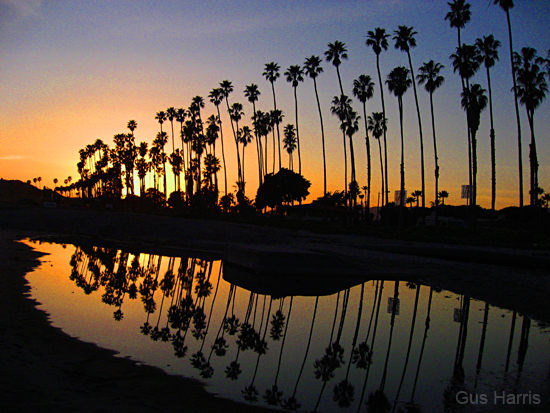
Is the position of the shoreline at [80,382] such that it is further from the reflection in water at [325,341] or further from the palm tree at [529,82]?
the palm tree at [529,82]

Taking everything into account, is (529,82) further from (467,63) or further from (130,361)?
(130,361)

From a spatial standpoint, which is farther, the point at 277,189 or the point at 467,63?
the point at 277,189

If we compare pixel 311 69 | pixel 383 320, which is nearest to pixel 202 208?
pixel 311 69

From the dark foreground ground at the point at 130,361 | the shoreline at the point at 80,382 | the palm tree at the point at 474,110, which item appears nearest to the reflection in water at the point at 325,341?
→ the shoreline at the point at 80,382

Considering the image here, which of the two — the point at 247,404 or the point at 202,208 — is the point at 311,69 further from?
the point at 247,404

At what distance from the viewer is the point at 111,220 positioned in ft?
157

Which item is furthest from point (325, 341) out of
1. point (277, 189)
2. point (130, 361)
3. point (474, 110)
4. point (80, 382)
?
point (277, 189)

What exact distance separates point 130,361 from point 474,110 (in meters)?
54.2

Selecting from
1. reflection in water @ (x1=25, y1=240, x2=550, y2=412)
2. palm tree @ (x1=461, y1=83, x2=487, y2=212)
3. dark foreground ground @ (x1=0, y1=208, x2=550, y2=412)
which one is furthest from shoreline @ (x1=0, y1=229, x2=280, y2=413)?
palm tree @ (x1=461, y1=83, x2=487, y2=212)

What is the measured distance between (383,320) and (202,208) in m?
79.2

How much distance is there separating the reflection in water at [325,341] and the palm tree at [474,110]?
38.4 meters

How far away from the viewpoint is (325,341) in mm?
9609

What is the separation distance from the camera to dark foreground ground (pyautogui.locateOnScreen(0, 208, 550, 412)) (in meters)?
5.69

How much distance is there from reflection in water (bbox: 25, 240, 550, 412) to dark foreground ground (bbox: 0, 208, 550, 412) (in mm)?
552
